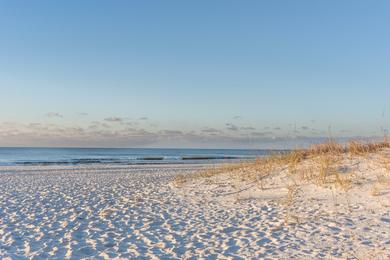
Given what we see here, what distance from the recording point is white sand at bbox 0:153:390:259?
5.75 meters

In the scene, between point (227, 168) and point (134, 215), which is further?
point (227, 168)

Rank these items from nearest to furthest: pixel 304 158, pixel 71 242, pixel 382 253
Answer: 1. pixel 382 253
2. pixel 71 242
3. pixel 304 158

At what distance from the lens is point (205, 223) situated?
7.64 metres

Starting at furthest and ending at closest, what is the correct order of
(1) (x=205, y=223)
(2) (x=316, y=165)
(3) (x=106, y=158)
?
(3) (x=106, y=158) < (2) (x=316, y=165) < (1) (x=205, y=223)

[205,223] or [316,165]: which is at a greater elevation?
[316,165]

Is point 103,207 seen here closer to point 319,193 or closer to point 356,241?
point 319,193

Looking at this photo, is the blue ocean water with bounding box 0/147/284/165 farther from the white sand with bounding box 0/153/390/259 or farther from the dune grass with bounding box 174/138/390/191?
the white sand with bounding box 0/153/390/259

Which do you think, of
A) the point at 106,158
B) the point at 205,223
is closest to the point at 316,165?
the point at 205,223

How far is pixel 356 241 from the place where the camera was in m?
5.93

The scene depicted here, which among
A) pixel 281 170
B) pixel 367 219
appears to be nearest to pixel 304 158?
pixel 281 170

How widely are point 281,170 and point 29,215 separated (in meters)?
7.82

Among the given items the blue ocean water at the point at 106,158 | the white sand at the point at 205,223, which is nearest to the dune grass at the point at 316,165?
the white sand at the point at 205,223

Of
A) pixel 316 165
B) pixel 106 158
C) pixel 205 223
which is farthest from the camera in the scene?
pixel 106 158

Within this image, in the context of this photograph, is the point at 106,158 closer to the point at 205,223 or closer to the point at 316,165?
the point at 316,165
